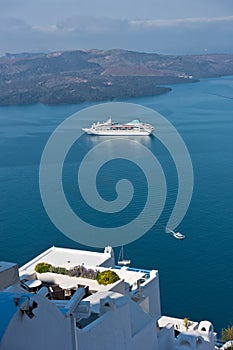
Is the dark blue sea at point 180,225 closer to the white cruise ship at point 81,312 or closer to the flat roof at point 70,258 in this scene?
the flat roof at point 70,258

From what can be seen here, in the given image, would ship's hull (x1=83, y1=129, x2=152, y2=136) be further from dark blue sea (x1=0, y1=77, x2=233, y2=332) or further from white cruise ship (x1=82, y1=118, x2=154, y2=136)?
dark blue sea (x1=0, y1=77, x2=233, y2=332)

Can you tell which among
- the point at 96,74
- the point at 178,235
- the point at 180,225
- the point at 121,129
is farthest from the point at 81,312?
the point at 96,74

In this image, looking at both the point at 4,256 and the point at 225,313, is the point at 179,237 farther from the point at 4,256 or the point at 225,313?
the point at 4,256

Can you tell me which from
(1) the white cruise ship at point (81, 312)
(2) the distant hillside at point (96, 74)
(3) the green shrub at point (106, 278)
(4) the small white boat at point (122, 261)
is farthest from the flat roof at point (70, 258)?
(2) the distant hillside at point (96, 74)

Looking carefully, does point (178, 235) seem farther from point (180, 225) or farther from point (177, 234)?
point (180, 225)

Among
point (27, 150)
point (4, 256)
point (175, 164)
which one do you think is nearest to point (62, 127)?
point (27, 150)

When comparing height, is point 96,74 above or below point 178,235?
above
